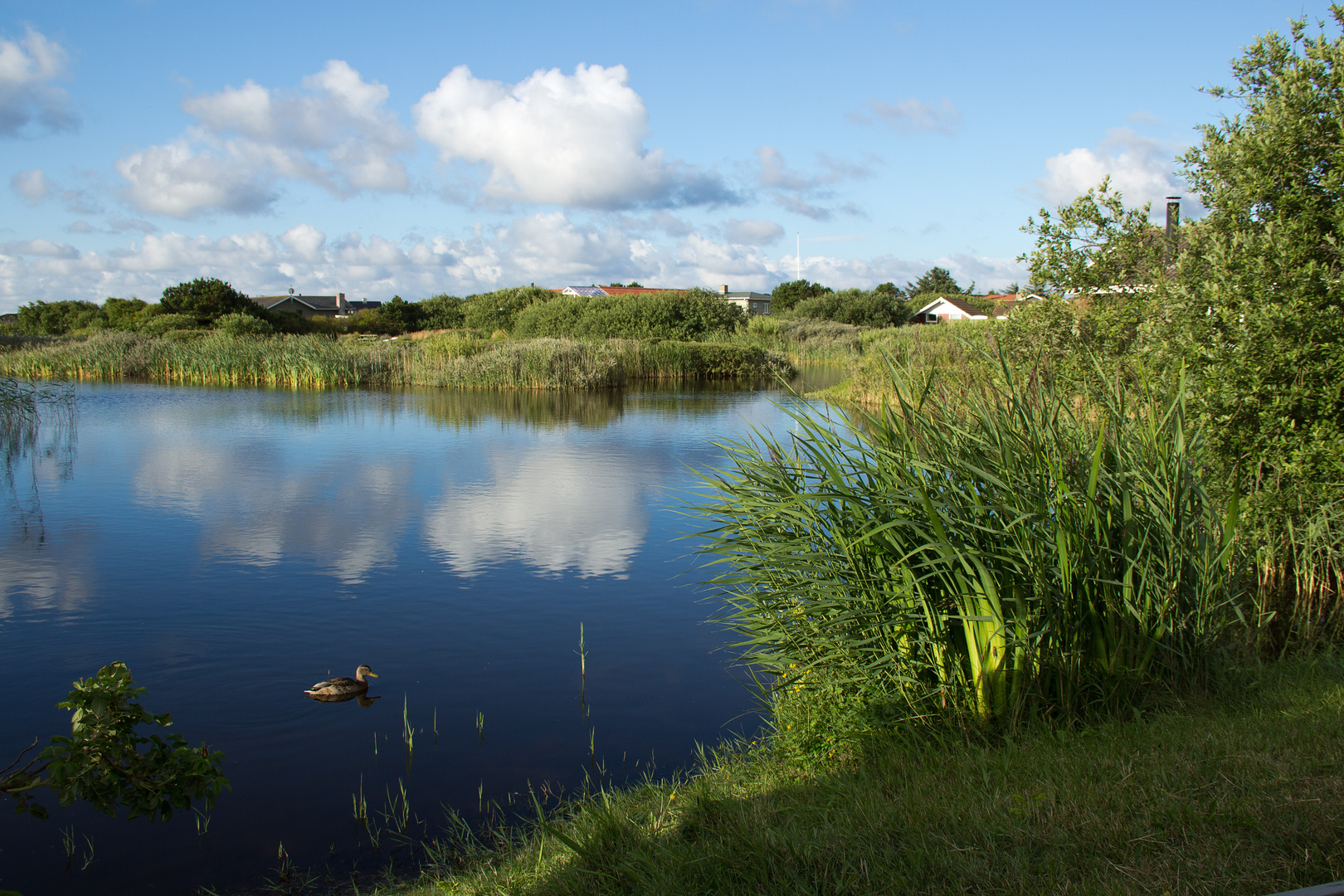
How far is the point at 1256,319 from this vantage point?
541cm

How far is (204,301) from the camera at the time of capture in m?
48.4

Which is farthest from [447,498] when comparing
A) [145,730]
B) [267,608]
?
[145,730]

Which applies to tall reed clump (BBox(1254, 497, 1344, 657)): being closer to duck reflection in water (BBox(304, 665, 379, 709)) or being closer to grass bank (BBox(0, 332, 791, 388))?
duck reflection in water (BBox(304, 665, 379, 709))

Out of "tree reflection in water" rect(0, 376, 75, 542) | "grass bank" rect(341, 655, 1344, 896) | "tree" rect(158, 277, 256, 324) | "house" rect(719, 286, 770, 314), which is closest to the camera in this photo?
"grass bank" rect(341, 655, 1344, 896)

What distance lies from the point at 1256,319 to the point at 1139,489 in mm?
1692

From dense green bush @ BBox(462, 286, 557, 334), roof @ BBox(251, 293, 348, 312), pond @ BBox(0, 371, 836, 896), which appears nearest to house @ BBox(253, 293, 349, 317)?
roof @ BBox(251, 293, 348, 312)

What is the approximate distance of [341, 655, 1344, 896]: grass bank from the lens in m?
2.83

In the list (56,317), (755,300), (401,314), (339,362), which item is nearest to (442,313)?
(401,314)

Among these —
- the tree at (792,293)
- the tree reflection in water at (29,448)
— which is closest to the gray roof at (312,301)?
the tree at (792,293)

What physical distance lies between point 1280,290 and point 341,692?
6.53 metres

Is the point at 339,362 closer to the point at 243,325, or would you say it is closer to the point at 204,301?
the point at 243,325

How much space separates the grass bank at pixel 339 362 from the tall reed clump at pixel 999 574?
82.4ft

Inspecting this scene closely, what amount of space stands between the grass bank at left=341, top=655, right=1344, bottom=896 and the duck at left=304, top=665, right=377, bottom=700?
1.98m

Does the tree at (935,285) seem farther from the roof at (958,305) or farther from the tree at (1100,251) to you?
the tree at (1100,251)
